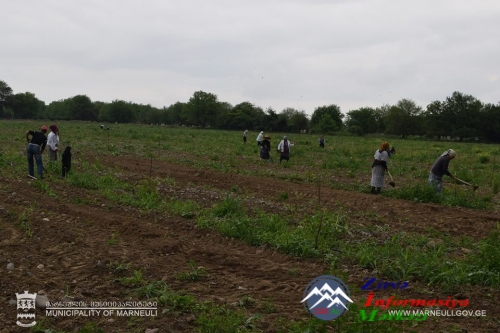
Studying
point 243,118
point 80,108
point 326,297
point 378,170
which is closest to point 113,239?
point 326,297

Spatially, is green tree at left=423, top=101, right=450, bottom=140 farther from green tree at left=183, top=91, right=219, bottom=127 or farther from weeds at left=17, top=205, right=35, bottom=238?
weeds at left=17, top=205, right=35, bottom=238

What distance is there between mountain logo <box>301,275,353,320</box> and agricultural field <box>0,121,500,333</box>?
0.37ft

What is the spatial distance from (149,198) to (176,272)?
408 centimetres

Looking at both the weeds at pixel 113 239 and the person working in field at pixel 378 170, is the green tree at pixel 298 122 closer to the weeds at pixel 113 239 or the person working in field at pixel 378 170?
the person working in field at pixel 378 170

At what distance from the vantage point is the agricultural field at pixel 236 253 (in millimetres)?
4121

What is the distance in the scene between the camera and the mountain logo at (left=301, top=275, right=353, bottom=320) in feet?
13.6

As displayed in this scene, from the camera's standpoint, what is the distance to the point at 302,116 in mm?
79250

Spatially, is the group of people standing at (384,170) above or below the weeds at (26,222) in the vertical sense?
above

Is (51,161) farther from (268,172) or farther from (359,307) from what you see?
(359,307)

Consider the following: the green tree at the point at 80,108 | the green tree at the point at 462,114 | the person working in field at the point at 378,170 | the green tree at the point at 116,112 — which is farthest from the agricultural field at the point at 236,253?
the green tree at the point at 80,108

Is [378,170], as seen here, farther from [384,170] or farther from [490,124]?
[490,124]

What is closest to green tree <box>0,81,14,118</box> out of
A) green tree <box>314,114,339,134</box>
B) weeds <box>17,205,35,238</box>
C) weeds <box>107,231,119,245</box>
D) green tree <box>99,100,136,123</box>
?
green tree <box>99,100,136,123</box>
